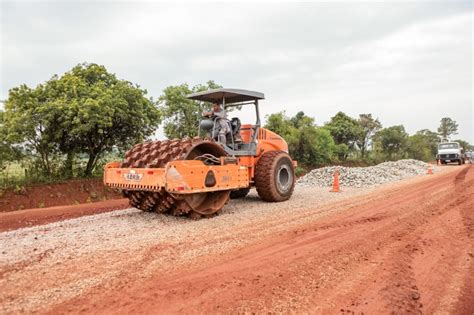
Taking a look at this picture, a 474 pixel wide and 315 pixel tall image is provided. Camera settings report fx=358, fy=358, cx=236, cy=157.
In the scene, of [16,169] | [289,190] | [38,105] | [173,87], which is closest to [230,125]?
[289,190]

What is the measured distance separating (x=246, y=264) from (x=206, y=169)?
2.74m

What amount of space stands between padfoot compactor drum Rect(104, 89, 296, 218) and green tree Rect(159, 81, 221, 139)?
745 centimetres

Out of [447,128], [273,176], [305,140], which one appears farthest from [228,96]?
[447,128]

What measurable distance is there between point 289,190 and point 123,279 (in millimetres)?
6236

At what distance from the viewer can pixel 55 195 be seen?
11094mm

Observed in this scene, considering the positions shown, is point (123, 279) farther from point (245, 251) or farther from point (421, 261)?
point (421, 261)

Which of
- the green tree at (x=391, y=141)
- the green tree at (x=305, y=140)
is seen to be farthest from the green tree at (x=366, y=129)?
the green tree at (x=305, y=140)

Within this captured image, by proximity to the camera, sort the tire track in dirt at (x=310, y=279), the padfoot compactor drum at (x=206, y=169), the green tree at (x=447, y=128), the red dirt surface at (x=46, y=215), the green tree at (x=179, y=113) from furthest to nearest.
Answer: the green tree at (x=447, y=128)
the green tree at (x=179, y=113)
the red dirt surface at (x=46, y=215)
the padfoot compactor drum at (x=206, y=169)
the tire track in dirt at (x=310, y=279)

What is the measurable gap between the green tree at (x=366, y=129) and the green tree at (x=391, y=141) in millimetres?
804

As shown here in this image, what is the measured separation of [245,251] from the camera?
4.68 meters

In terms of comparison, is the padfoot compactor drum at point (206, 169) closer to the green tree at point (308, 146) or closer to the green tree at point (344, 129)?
the green tree at point (308, 146)

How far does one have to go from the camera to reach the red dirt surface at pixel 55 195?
404 inches

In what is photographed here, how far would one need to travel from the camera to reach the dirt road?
320cm

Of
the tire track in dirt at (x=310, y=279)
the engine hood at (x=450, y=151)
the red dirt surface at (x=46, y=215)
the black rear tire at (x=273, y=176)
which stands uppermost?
the engine hood at (x=450, y=151)
